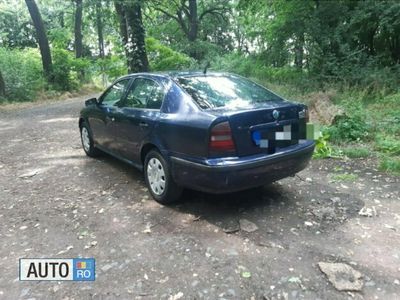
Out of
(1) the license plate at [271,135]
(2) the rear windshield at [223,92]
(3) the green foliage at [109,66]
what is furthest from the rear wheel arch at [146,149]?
(3) the green foliage at [109,66]

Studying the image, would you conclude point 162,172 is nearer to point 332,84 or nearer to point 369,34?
point 332,84

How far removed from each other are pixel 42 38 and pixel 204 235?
53.7ft

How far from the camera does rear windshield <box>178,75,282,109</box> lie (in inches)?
162

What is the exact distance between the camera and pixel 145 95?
15.9 ft

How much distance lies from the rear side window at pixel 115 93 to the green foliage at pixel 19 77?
11186mm

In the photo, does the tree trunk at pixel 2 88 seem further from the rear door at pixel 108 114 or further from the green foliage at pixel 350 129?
the green foliage at pixel 350 129

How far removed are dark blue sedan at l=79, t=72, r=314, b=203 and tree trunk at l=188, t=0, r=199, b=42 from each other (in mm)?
24286

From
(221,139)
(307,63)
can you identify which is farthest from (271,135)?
(307,63)

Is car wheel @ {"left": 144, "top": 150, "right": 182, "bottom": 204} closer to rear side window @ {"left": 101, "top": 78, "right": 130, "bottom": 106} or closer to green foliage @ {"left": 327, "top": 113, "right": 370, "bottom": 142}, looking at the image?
rear side window @ {"left": 101, "top": 78, "right": 130, "bottom": 106}

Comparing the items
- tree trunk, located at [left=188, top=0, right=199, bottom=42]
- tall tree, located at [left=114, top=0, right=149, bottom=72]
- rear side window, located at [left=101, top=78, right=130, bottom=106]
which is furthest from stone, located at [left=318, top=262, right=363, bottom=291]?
tree trunk, located at [left=188, top=0, right=199, bottom=42]

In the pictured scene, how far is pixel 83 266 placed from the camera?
3344 millimetres

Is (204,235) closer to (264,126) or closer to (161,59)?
(264,126)

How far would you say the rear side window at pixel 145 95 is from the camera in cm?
456

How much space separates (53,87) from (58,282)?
1606cm
